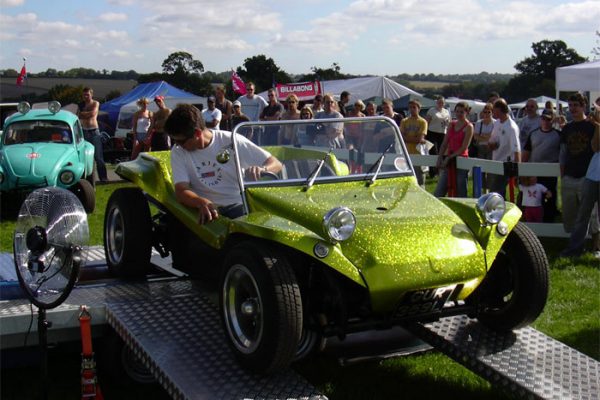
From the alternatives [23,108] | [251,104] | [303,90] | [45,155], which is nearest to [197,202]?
[45,155]

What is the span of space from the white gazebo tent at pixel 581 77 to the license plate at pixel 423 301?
9.78 meters

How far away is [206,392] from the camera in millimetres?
3512

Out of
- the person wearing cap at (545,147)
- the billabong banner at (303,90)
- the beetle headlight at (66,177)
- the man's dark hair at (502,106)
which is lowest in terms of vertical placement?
the beetle headlight at (66,177)

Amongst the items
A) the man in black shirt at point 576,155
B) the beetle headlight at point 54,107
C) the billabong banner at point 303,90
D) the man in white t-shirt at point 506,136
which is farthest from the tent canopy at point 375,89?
the man in black shirt at point 576,155

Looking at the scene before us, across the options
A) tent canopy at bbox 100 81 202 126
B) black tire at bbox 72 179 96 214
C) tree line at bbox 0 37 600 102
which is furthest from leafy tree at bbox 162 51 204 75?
black tire at bbox 72 179 96 214

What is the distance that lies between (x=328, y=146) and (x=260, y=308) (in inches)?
62.8

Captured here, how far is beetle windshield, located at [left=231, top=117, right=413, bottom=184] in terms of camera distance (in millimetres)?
4824

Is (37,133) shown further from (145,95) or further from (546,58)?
(546,58)

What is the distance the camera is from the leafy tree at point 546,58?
73500 mm

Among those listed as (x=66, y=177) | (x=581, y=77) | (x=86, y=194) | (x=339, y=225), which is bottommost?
(x=86, y=194)

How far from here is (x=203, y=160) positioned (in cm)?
501

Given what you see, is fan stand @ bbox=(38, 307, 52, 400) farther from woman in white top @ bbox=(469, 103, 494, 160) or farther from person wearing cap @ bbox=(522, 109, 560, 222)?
woman in white top @ bbox=(469, 103, 494, 160)

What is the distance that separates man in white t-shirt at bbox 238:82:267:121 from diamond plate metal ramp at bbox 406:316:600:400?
9.71 meters

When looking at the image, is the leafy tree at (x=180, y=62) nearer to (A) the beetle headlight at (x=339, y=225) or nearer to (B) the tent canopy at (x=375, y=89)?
(B) the tent canopy at (x=375, y=89)
